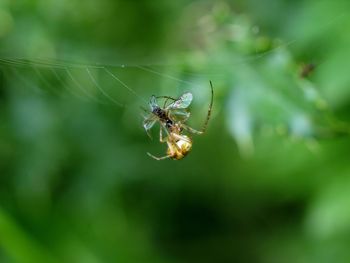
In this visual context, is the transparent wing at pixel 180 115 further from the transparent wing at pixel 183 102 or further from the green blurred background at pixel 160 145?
the green blurred background at pixel 160 145

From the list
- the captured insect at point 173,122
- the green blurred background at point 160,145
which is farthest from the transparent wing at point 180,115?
the green blurred background at point 160,145

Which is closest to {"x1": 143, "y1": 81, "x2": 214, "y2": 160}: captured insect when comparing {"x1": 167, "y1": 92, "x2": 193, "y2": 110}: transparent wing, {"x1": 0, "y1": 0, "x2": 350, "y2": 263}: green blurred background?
{"x1": 167, "y1": 92, "x2": 193, "y2": 110}: transparent wing

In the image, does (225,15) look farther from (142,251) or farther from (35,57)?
(142,251)

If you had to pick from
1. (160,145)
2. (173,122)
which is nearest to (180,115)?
(173,122)

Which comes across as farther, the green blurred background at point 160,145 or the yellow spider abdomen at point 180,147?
the green blurred background at point 160,145

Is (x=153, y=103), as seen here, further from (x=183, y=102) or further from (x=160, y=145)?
(x=160, y=145)

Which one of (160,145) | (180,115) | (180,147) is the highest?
(160,145)

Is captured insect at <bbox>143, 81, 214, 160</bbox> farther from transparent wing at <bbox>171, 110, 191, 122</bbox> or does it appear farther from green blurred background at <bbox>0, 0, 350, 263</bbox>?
green blurred background at <bbox>0, 0, 350, 263</bbox>
